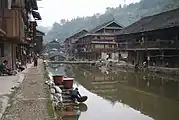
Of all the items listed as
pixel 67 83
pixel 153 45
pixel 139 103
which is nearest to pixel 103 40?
pixel 153 45

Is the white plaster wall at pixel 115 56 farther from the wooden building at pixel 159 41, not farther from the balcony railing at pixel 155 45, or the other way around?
the balcony railing at pixel 155 45

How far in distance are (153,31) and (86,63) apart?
3063 cm

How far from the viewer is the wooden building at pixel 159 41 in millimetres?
36906

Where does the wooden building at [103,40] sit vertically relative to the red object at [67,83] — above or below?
above

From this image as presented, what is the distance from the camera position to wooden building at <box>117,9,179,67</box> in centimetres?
3691

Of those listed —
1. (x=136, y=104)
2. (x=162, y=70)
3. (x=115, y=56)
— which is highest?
(x=115, y=56)

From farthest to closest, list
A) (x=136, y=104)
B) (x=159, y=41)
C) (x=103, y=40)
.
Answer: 1. (x=103, y=40)
2. (x=159, y=41)
3. (x=136, y=104)

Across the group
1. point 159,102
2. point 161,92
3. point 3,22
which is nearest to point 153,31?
point 161,92

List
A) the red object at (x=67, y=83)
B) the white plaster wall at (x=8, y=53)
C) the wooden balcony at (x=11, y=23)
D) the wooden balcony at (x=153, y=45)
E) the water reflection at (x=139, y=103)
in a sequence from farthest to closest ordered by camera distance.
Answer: the wooden balcony at (x=153, y=45) < the white plaster wall at (x=8, y=53) < the red object at (x=67, y=83) < the wooden balcony at (x=11, y=23) < the water reflection at (x=139, y=103)

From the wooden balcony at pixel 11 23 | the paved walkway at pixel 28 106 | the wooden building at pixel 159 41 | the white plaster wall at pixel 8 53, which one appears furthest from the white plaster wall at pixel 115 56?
the paved walkway at pixel 28 106

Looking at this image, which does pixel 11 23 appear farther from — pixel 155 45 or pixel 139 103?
pixel 155 45

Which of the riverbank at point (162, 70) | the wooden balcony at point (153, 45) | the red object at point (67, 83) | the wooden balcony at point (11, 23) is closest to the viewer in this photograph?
the wooden balcony at point (11, 23)

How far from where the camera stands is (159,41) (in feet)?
126

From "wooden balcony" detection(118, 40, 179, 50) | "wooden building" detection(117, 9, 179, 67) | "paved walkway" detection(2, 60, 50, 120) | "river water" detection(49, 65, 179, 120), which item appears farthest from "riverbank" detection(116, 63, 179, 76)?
"paved walkway" detection(2, 60, 50, 120)
